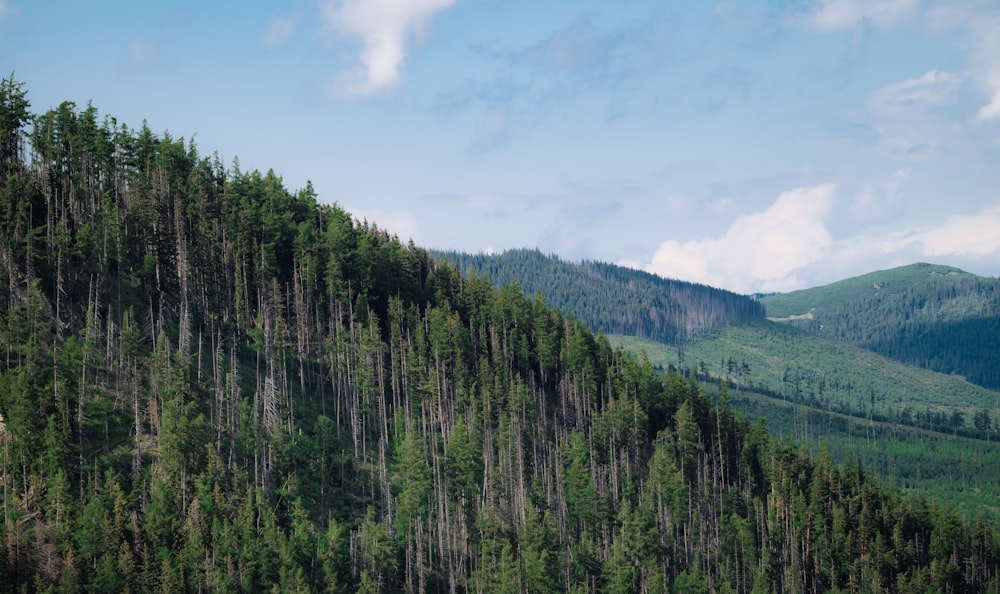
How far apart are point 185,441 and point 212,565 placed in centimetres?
1420

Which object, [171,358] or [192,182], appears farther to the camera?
[192,182]

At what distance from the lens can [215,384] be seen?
11169cm

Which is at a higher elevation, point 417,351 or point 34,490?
point 417,351

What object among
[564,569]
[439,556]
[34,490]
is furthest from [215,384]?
[564,569]

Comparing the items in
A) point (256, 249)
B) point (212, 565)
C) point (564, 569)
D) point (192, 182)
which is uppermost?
point (192, 182)

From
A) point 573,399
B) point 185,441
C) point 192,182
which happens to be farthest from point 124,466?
point 573,399

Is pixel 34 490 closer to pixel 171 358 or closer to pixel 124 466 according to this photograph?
pixel 124 466

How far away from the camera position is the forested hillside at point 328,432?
303 feet

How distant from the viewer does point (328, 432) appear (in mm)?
114000

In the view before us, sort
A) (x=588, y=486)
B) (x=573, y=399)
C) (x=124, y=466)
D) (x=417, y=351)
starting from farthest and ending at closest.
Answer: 1. (x=573, y=399)
2. (x=417, y=351)
3. (x=588, y=486)
4. (x=124, y=466)

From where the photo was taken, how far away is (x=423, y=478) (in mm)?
114625

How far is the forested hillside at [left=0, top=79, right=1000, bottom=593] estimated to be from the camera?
92.5m

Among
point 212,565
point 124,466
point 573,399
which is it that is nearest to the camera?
point 212,565

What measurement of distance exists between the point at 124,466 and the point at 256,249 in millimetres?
43559
